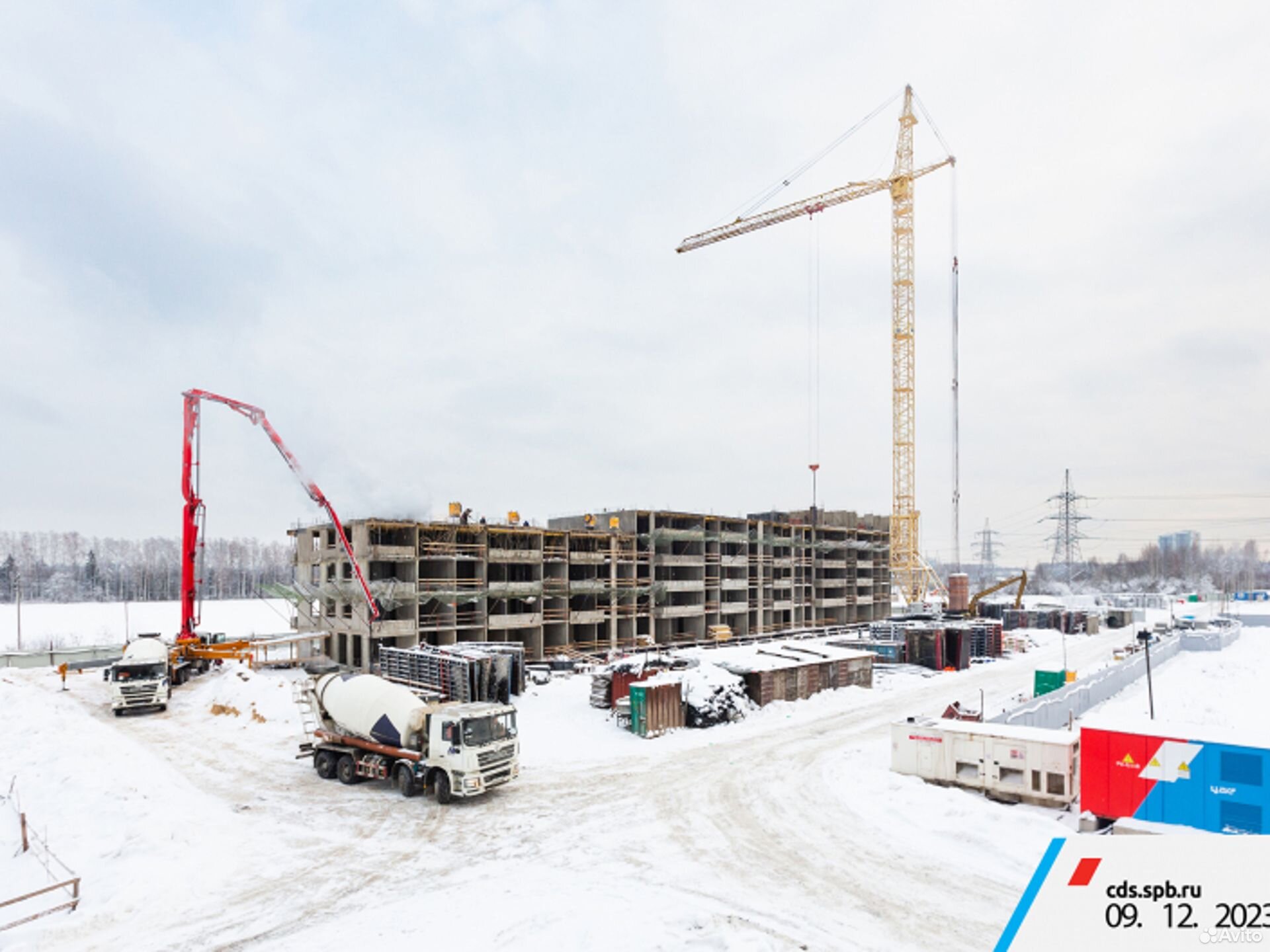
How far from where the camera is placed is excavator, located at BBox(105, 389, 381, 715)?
35844mm

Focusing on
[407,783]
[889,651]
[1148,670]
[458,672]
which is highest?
[1148,670]

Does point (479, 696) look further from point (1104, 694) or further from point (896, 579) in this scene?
point (896, 579)

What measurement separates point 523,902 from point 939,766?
14.1m

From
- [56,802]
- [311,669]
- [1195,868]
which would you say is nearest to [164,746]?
[56,802]

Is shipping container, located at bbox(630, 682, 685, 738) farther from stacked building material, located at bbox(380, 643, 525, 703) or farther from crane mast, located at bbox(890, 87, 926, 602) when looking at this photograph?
crane mast, located at bbox(890, 87, 926, 602)

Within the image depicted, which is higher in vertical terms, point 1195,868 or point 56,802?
point 1195,868

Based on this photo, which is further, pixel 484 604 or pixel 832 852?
pixel 484 604

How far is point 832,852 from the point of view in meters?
18.3

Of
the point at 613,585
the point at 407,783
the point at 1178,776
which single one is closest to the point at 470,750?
the point at 407,783

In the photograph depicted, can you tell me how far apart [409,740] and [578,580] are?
46.0m

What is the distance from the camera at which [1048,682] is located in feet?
139

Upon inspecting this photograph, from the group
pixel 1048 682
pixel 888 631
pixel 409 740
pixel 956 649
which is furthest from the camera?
pixel 888 631

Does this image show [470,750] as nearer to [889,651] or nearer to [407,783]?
[407,783]

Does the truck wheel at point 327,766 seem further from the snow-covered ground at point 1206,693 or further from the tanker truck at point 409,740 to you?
the snow-covered ground at point 1206,693
